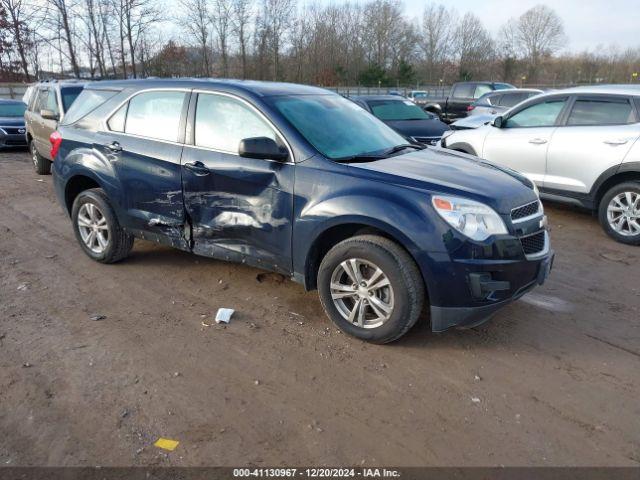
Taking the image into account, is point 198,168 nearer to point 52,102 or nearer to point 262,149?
point 262,149

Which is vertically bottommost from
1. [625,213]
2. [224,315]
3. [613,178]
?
[224,315]

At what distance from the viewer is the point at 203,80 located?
15.0 ft

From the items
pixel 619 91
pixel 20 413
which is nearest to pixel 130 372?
pixel 20 413

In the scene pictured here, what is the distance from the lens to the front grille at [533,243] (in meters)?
3.54

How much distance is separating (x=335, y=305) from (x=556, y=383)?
5.12 ft

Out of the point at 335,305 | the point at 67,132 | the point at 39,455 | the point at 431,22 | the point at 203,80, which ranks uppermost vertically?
the point at 431,22

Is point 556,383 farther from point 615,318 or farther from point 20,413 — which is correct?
point 20,413

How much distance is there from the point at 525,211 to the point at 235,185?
2215mm

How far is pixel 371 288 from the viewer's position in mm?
3604

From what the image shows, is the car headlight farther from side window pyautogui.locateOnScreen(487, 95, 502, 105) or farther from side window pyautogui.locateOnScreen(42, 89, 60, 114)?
side window pyautogui.locateOnScreen(487, 95, 502, 105)

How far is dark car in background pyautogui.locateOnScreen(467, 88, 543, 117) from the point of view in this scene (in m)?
14.0

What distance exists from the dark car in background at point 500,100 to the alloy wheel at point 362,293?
1151 cm

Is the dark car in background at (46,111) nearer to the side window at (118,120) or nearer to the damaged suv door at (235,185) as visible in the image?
the side window at (118,120)

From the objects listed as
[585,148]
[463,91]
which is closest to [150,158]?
[585,148]
